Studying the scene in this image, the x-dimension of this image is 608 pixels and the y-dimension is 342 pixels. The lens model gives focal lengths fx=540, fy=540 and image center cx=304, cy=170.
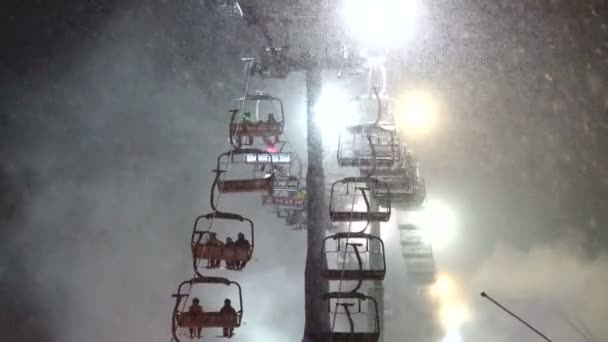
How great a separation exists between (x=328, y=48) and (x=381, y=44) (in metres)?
A: 1.38

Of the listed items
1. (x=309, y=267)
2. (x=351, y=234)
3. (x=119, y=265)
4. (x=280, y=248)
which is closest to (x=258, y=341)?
(x=280, y=248)

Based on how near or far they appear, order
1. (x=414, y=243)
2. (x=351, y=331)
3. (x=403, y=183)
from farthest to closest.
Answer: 1. (x=414, y=243)
2. (x=403, y=183)
3. (x=351, y=331)

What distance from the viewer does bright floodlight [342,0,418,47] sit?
10.6 meters

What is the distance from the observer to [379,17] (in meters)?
10.8

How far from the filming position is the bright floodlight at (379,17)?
34.9 feet

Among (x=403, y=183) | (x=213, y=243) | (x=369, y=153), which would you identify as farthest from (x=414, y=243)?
(x=213, y=243)

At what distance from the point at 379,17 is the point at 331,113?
10.9 ft

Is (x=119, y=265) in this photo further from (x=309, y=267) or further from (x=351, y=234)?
(x=351, y=234)

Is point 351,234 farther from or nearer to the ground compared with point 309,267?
farther from the ground

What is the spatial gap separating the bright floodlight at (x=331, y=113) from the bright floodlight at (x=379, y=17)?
4.95ft

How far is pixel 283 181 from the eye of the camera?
12.9 meters

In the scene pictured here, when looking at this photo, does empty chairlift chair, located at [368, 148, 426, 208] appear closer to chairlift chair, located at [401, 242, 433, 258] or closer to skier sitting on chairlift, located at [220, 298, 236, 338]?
skier sitting on chairlift, located at [220, 298, 236, 338]

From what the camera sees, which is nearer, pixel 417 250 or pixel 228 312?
pixel 228 312

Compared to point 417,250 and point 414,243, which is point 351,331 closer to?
point 414,243
